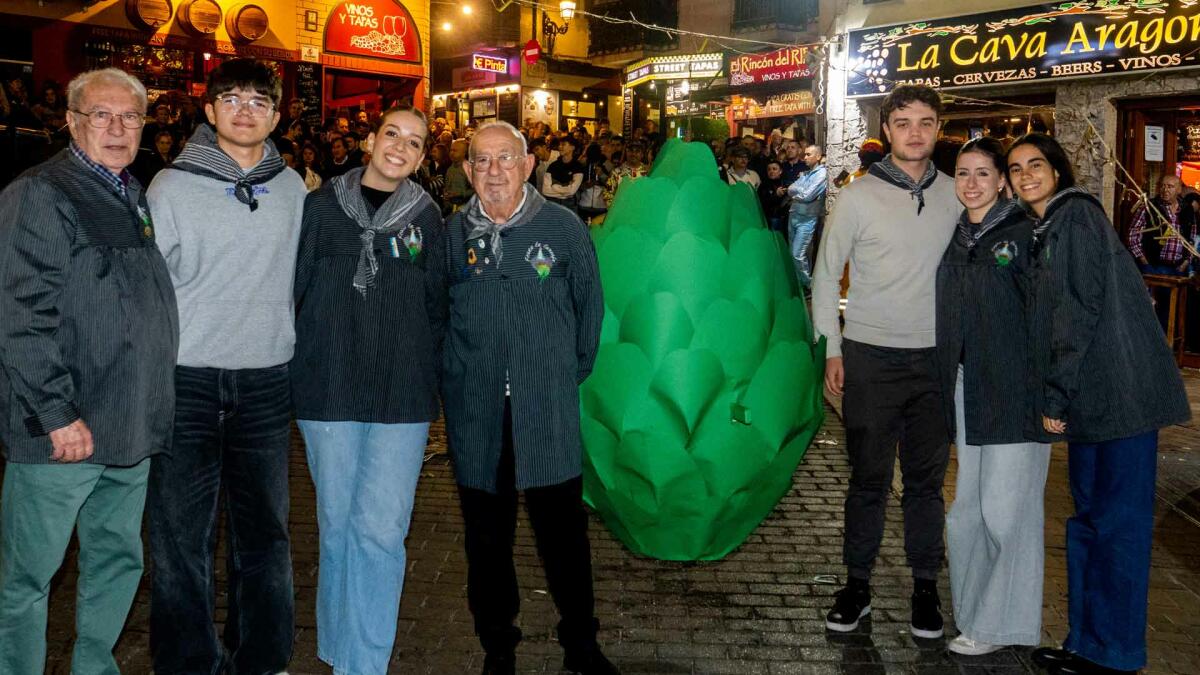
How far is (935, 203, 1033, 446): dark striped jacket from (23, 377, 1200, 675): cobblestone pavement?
86 cm

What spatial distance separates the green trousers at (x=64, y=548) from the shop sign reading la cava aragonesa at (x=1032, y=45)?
33.9 feet

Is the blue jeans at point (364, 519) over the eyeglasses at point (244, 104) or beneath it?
beneath

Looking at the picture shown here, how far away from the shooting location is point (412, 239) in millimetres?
3137

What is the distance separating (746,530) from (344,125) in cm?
1058

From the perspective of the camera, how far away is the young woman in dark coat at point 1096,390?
10.5 feet

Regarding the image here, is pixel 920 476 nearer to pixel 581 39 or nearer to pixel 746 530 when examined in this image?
pixel 746 530

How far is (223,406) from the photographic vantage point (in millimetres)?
3000

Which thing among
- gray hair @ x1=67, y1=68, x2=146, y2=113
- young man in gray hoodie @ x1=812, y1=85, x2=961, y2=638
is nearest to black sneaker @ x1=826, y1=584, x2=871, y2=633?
young man in gray hoodie @ x1=812, y1=85, x2=961, y2=638

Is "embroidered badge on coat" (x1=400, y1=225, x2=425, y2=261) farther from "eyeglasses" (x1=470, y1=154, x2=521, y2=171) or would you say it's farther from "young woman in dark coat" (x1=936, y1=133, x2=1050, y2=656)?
"young woman in dark coat" (x1=936, y1=133, x2=1050, y2=656)

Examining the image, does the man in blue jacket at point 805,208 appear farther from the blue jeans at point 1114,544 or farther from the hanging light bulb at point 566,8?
the hanging light bulb at point 566,8

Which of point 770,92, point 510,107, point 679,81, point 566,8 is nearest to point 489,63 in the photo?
point 510,107

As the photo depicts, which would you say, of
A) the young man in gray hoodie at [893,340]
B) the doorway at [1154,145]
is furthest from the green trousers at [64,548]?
the doorway at [1154,145]

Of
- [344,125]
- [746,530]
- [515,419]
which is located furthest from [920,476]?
[344,125]

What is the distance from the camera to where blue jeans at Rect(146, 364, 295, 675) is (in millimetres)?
2977
